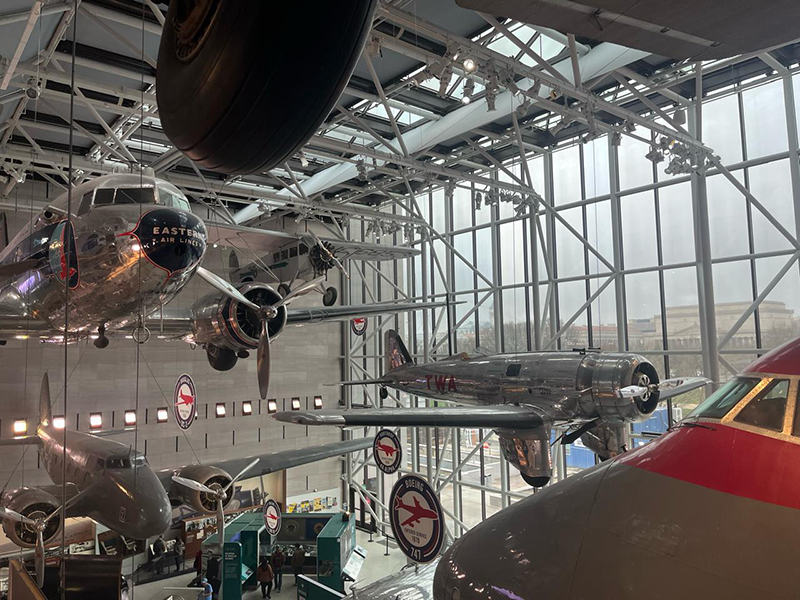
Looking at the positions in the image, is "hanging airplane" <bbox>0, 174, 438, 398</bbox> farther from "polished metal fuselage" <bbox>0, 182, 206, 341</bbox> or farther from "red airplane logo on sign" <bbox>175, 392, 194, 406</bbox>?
"red airplane logo on sign" <bbox>175, 392, 194, 406</bbox>

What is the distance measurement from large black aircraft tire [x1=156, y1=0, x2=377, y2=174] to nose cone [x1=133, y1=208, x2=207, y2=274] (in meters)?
4.70

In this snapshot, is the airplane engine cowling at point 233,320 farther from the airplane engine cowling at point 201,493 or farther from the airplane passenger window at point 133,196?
the airplane passenger window at point 133,196

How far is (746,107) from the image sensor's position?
11.5 meters

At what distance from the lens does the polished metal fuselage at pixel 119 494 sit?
319 inches

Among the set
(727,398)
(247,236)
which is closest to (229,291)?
(247,236)

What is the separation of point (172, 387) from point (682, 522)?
60.1 feet

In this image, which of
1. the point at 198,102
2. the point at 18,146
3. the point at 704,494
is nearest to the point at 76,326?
the point at 198,102

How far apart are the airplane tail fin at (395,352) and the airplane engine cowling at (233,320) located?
4.62m

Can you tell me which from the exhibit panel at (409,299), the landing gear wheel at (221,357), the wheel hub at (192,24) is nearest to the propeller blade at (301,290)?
the exhibit panel at (409,299)

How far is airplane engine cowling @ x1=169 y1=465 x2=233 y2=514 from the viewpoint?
9883 millimetres

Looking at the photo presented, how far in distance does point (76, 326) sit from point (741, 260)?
495 inches

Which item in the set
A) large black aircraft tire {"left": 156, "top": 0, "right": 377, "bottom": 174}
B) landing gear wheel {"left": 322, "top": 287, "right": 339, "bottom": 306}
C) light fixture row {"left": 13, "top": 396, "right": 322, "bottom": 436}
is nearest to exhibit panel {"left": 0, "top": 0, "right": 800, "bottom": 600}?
large black aircraft tire {"left": 156, "top": 0, "right": 377, "bottom": 174}

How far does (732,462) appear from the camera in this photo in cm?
220

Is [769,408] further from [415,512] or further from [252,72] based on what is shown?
[415,512]
